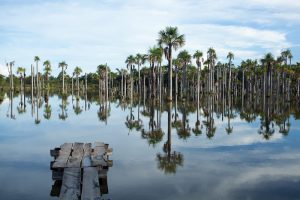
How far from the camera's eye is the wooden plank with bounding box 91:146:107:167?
505 inches

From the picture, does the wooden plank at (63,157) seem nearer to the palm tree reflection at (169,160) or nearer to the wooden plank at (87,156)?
the wooden plank at (87,156)

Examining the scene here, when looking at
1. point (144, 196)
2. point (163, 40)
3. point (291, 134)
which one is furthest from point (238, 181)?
point (163, 40)

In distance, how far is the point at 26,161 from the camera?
1555cm

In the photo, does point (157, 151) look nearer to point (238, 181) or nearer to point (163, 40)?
point (238, 181)

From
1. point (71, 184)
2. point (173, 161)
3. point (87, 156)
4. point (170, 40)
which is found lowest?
point (173, 161)

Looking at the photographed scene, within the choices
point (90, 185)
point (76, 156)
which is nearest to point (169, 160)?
point (76, 156)

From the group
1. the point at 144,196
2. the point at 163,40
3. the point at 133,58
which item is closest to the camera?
the point at 144,196

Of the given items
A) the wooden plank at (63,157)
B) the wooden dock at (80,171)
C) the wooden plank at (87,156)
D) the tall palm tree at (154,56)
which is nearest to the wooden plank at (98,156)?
the wooden dock at (80,171)

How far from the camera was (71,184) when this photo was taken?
10.9 meters

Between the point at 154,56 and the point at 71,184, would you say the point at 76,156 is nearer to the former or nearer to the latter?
the point at 71,184

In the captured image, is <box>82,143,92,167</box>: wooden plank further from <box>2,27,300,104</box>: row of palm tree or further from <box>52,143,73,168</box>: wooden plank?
<box>2,27,300,104</box>: row of palm tree

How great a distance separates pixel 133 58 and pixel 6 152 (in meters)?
81.3

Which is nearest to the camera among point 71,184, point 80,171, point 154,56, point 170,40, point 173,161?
point 71,184

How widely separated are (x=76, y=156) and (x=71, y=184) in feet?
9.67
